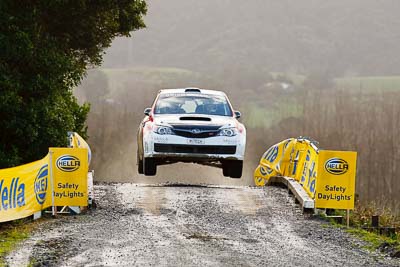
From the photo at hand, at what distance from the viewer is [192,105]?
19469 mm

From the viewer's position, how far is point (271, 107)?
103438 mm

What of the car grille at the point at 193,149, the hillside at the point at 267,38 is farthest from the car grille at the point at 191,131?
the hillside at the point at 267,38

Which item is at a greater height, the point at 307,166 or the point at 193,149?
the point at 193,149

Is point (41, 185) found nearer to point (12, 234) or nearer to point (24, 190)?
point (24, 190)

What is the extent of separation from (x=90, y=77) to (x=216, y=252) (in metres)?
94.3

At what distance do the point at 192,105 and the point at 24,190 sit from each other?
542 centimetres

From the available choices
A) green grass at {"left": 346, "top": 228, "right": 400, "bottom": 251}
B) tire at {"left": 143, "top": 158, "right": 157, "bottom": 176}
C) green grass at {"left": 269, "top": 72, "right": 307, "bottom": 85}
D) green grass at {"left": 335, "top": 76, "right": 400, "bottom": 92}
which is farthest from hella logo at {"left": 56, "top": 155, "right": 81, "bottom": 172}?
green grass at {"left": 269, "top": 72, "right": 307, "bottom": 85}

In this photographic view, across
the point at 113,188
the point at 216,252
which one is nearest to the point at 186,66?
the point at 113,188

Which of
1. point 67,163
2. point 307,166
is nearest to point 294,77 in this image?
point 307,166

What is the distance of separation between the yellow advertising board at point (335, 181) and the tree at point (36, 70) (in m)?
6.36

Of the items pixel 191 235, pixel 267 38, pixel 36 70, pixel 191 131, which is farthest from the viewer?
pixel 267 38

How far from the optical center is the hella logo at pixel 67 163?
15.7 metres

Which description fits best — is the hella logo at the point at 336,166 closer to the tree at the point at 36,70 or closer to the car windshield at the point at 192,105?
the car windshield at the point at 192,105

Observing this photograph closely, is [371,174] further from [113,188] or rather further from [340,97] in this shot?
[113,188]
